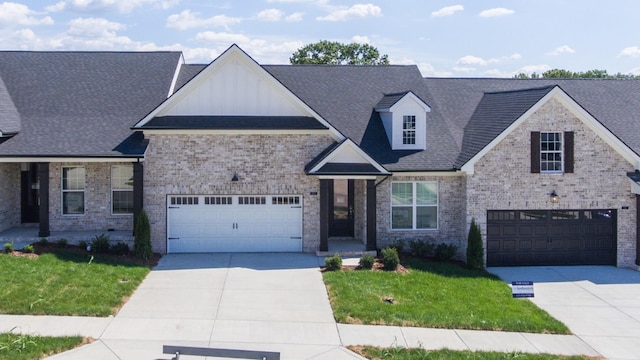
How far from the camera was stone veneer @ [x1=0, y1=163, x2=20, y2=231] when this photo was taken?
23266 millimetres

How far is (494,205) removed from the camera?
23.0m

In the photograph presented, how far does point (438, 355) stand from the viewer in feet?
45.7

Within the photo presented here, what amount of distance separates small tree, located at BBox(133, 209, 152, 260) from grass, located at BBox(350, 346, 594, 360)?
952cm

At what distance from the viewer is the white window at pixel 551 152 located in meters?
23.0

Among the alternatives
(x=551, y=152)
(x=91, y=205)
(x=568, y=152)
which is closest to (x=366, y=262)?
(x=551, y=152)

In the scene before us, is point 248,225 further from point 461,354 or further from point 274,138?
point 461,354

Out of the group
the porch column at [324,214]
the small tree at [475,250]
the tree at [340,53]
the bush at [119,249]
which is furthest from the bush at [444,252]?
the tree at [340,53]

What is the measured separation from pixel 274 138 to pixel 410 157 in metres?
4.72

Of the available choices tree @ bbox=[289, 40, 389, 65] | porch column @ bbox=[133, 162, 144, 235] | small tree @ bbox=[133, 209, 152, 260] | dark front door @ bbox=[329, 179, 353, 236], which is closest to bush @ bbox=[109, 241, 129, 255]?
small tree @ bbox=[133, 209, 152, 260]

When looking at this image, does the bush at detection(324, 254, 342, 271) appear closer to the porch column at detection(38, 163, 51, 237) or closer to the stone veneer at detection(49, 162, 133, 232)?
the stone veneer at detection(49, 162, 133, 232)

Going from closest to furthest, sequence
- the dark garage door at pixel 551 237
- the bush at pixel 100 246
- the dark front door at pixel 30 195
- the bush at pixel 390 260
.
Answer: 1. the bush at pixel 390 260
2. the bush at pixel 100 246
3. the dark garage door at pixel 551 237
4. the dark front door at pixel 30 195

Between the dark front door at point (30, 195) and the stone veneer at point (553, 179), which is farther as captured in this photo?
the dark front door at point (30, 195)

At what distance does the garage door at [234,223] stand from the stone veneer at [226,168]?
0.30 m

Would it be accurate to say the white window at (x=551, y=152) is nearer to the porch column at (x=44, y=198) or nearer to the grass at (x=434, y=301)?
the grass at (x=434, y=301)
